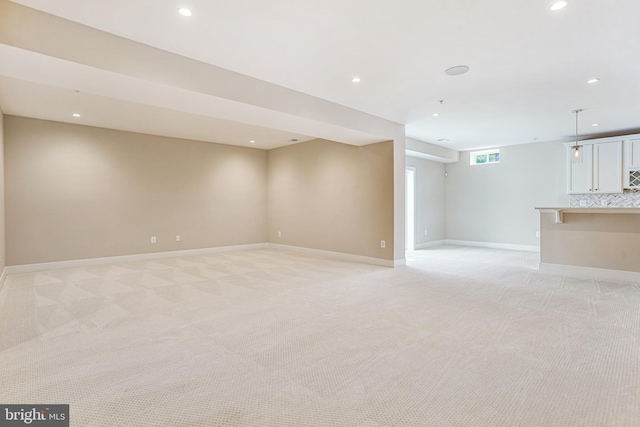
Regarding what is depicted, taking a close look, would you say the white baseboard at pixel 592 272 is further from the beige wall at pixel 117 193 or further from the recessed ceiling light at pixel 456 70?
the beige wall at pixel 117 193

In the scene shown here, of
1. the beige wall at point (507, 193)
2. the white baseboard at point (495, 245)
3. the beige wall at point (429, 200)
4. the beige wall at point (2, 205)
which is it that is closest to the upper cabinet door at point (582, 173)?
the beige wall at point (507, 193)

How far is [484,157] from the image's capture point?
9.09 meters

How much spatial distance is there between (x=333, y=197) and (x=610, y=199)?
612cm

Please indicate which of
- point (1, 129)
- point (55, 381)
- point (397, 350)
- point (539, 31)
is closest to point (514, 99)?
point (539, 31)

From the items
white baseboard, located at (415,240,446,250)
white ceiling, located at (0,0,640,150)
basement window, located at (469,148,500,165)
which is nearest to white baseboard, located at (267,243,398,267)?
white ceiling, located at (0,0,640,150)

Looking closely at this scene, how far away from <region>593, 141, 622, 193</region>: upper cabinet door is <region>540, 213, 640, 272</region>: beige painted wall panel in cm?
240

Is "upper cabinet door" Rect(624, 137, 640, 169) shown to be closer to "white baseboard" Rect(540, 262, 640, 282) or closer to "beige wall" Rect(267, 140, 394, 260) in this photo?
"white baseboard" Rect(540, 262, 640, 282)

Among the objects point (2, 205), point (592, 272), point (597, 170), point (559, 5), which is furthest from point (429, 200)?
point (2, 205)

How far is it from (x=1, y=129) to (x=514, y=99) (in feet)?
25.8

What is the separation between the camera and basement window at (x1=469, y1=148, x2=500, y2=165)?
348 inches

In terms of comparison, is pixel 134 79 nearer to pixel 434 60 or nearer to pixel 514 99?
pixel 434 60

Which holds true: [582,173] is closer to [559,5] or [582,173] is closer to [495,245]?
[495,245]

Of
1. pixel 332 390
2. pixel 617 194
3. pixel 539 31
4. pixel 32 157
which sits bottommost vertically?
pixel 332 390

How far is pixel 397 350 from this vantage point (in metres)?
2.58
